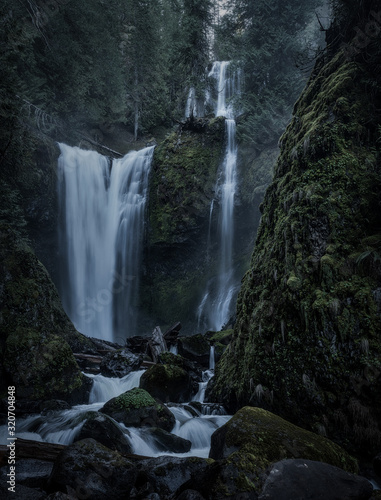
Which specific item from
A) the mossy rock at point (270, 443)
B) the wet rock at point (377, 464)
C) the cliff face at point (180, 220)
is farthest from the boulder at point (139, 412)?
the cliff face at point (180, 220)

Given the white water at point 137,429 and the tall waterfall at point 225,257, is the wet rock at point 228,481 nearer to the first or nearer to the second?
the white water at point 137,429

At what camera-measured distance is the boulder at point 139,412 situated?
6.77 meters

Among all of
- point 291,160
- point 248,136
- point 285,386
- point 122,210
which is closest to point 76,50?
point 122,210

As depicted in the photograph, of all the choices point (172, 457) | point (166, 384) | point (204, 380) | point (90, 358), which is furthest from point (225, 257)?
point (172, 457)

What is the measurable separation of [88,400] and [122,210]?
45.2ft

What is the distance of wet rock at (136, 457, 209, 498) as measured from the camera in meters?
3.68

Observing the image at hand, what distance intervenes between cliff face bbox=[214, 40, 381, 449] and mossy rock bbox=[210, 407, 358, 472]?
1062 mm

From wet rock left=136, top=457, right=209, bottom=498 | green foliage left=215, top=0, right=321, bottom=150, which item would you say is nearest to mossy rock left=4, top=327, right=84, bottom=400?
wet rock left=136, top=457, right=209, bottom=498

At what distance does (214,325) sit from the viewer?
17.9 m

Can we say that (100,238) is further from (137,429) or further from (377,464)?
(377,464)

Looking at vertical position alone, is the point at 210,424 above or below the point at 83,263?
below

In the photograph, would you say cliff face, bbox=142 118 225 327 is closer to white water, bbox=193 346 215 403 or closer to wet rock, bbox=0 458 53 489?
white water, bbox=193 346 215 403

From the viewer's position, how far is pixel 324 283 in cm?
582

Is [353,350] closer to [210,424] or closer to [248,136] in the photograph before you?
[210,424]
